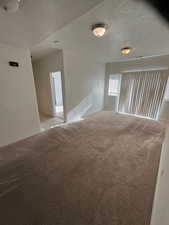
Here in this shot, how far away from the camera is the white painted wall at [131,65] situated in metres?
3.09

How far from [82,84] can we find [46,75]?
156 cm

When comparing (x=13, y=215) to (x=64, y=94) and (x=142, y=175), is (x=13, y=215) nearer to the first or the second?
(x=142, y=175)

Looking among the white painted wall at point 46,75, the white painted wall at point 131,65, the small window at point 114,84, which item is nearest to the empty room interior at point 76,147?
the white painted wall at point 131,65

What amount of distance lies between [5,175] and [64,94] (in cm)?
267

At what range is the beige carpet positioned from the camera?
54 centimetres

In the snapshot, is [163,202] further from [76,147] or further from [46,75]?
[46,75]

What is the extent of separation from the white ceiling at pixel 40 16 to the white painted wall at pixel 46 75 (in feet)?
5.64

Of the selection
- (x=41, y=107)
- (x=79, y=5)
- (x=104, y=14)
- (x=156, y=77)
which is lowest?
(x=41, y=107)

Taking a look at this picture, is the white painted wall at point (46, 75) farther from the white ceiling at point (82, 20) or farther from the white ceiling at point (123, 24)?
the white ceiling at point (82, 20)

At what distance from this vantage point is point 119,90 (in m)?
4.23

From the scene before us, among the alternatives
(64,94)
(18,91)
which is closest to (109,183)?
(18,91)

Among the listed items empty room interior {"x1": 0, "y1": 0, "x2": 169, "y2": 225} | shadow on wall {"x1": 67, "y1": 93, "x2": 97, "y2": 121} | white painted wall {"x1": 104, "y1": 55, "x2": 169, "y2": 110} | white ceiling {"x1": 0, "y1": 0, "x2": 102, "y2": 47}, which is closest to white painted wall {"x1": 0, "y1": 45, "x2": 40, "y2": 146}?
empty room interior {"x1": 0, "y1": 0, "x2": 169, "y2": 225}

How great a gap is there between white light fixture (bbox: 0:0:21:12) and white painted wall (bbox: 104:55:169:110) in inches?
147

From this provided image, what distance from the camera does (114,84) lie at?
14.7 feet
